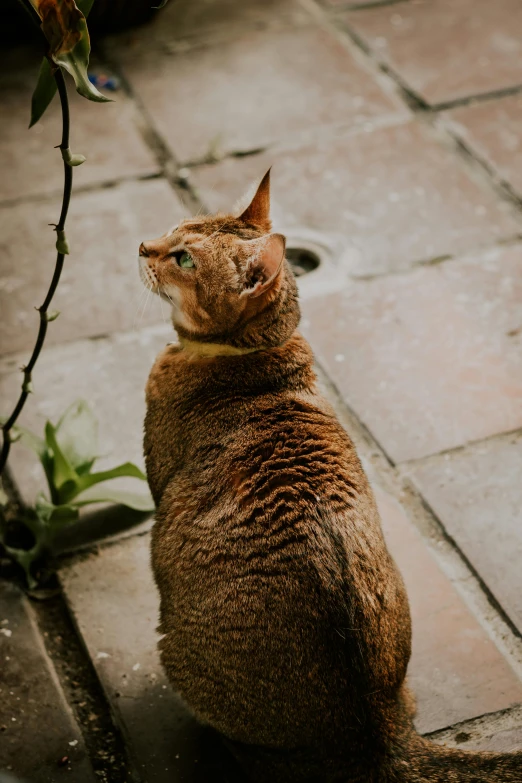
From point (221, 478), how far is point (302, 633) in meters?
0.40

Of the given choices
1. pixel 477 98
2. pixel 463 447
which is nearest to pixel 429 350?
pixel 463 447

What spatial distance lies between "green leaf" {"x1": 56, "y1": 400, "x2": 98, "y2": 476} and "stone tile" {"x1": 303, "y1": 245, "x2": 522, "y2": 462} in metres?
0.85

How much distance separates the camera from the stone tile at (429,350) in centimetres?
308

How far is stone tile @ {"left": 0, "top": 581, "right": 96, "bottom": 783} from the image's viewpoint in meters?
2.27

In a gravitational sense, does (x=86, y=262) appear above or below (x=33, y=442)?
below

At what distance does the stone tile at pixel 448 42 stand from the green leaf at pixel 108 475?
250cm

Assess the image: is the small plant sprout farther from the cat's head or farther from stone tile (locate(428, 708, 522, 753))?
stone tile (locate(428, 708, 522, 753))

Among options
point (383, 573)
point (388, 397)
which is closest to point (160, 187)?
point (388, 397)

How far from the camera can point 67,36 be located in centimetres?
183

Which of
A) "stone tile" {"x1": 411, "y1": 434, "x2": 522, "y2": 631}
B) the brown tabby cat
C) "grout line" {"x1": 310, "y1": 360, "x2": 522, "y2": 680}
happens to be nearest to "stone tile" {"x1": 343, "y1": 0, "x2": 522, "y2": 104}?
"grout line" {"x1": 310, "y1": 360, "x2": 522, "y2": 680}

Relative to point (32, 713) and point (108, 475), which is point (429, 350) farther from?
point (32, 713)

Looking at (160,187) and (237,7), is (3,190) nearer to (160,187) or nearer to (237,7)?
(160,187)

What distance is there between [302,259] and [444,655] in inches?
67.5

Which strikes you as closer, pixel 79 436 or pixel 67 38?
pixel 67 38
